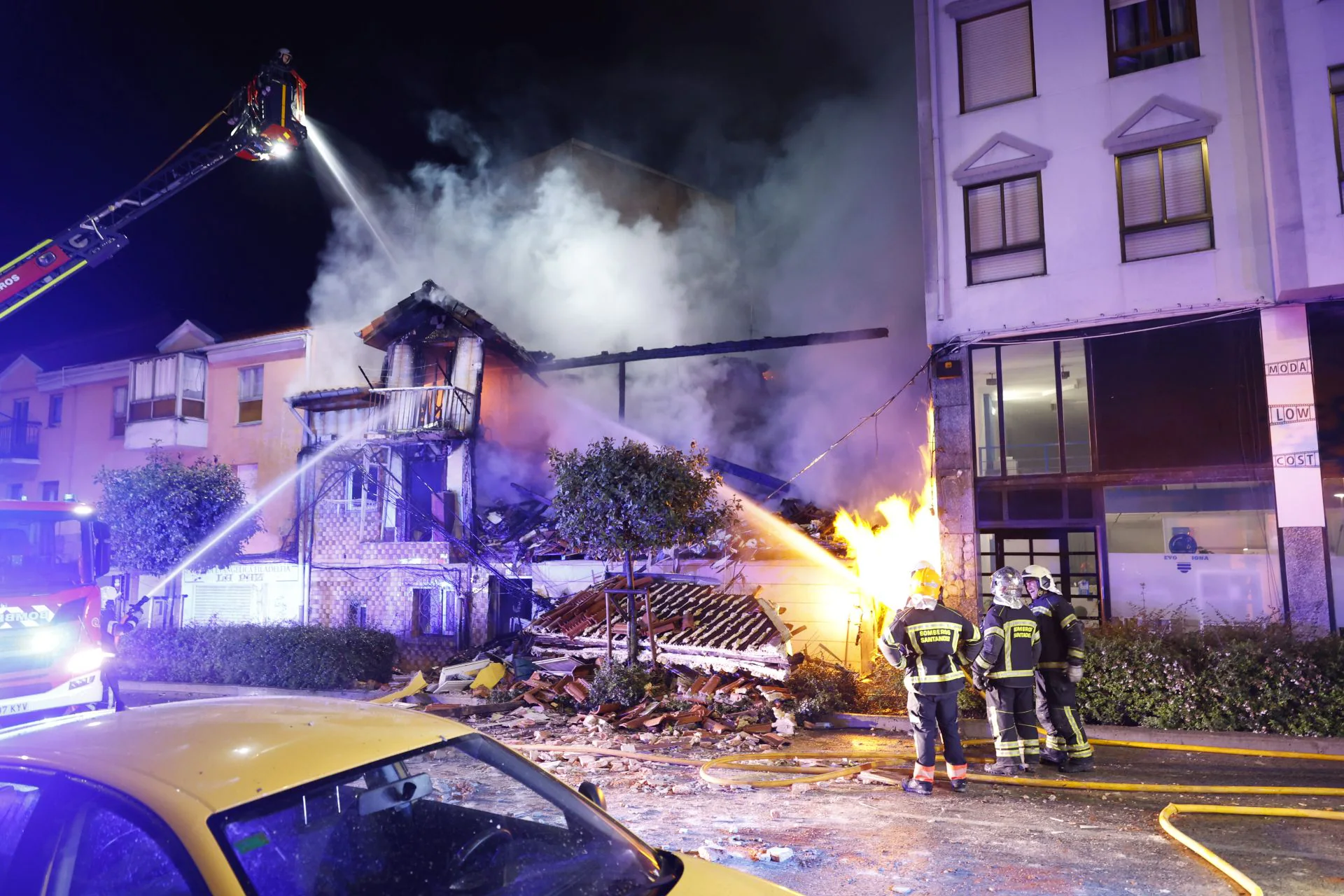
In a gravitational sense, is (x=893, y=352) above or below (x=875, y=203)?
below

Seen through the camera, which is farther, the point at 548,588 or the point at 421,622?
the point at 421,622

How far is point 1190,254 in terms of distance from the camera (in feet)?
39.8

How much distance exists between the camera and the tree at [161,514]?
56.1 feet

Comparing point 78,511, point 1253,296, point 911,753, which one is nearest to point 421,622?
point 78,511

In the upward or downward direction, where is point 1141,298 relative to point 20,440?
downward

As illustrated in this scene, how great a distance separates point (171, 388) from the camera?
24.0m

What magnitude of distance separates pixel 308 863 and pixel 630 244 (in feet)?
84.0

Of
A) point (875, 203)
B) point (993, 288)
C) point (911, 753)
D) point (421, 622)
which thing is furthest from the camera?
point (875, 203)

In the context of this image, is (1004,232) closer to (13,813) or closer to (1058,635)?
(1058,635)

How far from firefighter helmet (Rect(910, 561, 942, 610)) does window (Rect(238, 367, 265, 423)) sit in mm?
21022

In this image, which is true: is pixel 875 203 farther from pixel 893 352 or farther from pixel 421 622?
pixel 421 622

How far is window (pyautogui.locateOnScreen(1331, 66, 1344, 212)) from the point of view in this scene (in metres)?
11.4

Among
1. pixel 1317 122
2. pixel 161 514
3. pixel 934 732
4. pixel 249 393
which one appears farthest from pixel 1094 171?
pixel 249 393

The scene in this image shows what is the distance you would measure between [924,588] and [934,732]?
1.22m
